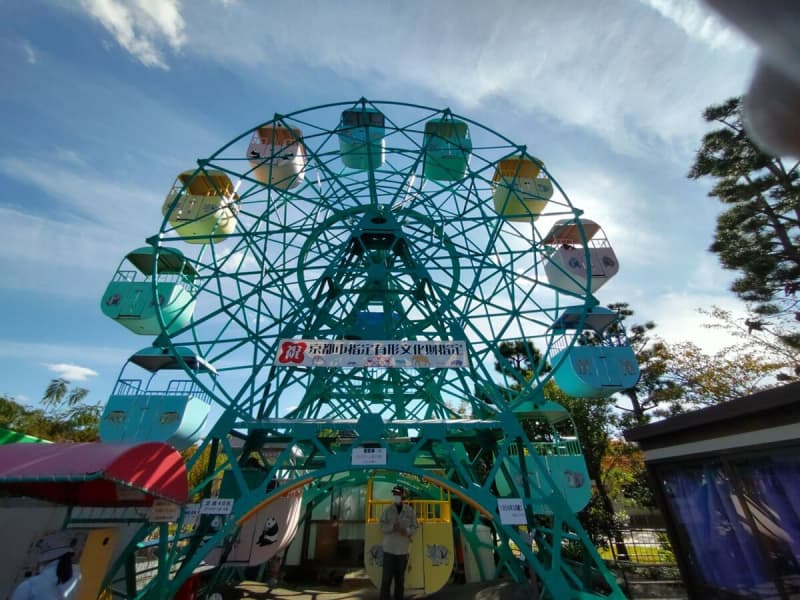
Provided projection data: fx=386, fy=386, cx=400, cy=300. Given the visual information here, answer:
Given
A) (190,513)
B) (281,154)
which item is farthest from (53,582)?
(281,154)

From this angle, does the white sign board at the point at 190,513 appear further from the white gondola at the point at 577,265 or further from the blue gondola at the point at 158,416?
the white gondola at the point at 577,265

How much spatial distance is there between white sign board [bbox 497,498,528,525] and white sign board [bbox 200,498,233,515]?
16.5 ft

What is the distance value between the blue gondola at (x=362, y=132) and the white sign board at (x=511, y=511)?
9.50 metres

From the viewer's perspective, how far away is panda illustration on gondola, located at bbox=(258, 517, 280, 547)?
10246 millimetres

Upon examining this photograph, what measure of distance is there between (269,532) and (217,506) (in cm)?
401

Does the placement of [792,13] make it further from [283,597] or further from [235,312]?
[283,597]

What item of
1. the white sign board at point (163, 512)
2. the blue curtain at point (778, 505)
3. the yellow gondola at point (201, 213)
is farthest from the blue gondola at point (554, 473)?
the yellow gondola at point (201, 213)

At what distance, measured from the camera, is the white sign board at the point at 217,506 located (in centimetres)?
719

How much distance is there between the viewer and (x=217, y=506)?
7266 millimetres

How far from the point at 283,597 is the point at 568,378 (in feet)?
32.6

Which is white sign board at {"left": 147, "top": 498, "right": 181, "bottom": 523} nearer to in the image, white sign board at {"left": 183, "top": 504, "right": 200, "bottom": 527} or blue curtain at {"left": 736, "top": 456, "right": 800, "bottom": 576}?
white sign board at {"left": 183, "top": 504, "right": 200, "bottom": 527}

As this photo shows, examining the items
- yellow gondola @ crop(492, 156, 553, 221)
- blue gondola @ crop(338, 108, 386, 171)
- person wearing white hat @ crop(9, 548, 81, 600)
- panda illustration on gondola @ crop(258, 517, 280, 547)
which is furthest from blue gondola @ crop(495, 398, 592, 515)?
blue gondola @ crop(338, 108, 386, 171)

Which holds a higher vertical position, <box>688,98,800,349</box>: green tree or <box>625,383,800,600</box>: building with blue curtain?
<box>688,98,800,349</box>: green tree

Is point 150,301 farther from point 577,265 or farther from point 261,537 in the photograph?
point 577,265
